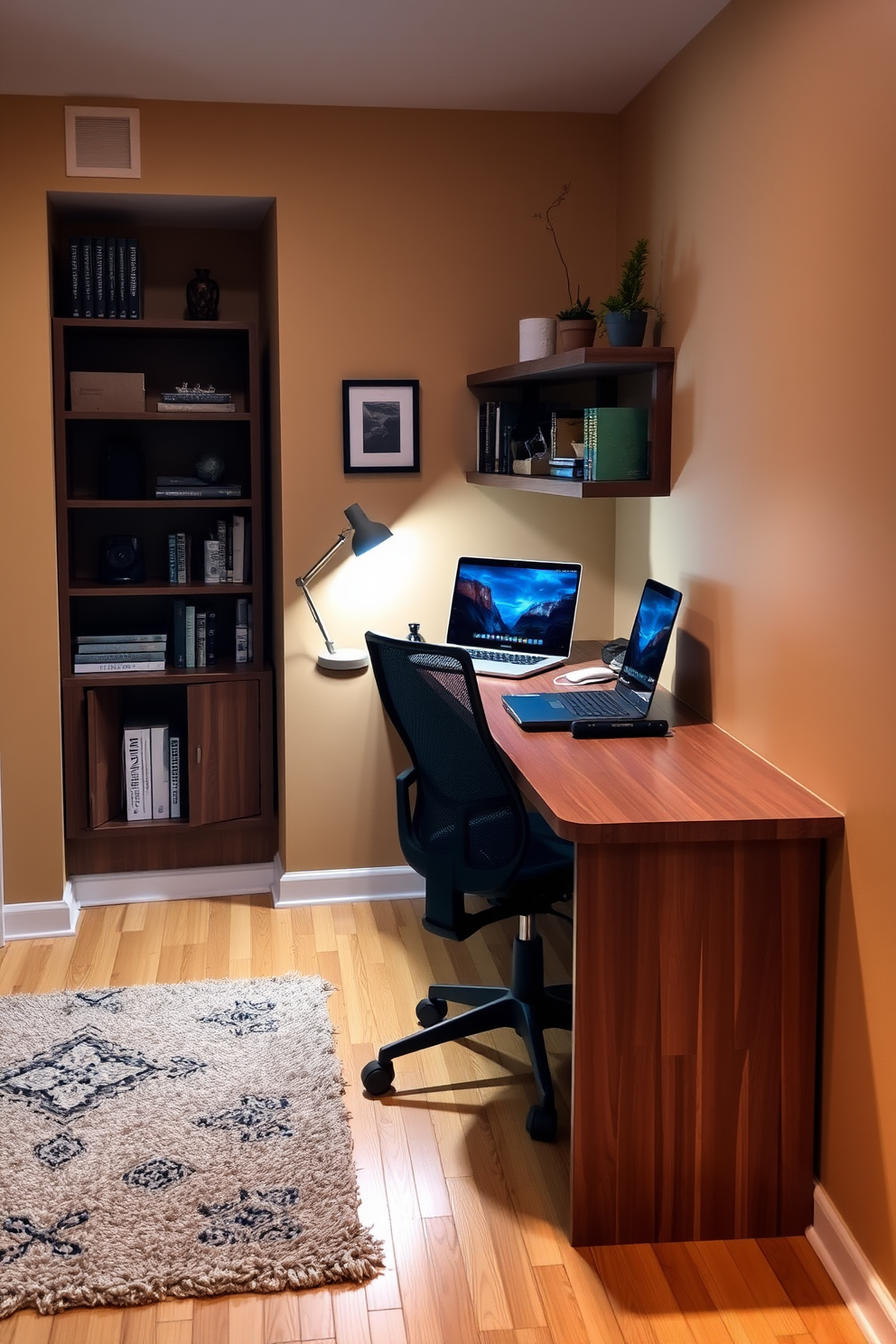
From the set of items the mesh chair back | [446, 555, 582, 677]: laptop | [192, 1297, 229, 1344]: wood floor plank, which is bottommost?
[192, 1297, 229, 1344]: wood floor plank

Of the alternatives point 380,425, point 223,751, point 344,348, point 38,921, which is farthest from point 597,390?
point 38,921

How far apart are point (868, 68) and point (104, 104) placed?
2251 mm

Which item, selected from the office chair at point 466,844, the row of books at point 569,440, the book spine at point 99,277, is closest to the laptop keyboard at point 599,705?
the office chair at point 466,844

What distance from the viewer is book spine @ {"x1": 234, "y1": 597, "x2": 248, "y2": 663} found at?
4.07m

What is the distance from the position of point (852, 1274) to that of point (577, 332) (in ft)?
7.74

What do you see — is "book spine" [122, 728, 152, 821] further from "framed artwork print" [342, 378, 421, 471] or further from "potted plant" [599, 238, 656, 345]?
"potted plant" [599, 238, 656, 345]

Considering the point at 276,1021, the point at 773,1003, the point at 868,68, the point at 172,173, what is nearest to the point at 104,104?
the point at 172,173

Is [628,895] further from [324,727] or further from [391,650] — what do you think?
[324,727]

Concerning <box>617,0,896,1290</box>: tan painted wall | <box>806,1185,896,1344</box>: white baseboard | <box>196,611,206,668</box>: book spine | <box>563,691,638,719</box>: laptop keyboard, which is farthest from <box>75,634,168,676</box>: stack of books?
<box>806,1185,896,1344</box>: white baseboard

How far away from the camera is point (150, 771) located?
403cm

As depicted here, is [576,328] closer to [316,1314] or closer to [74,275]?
[74,275]

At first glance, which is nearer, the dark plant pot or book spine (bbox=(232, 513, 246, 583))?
the dark plant pot

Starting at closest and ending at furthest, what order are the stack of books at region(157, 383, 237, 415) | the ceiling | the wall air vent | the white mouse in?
the ceiling, the white mouse, the wall air vent, the stack of books at region(157, 383, 237, 415)

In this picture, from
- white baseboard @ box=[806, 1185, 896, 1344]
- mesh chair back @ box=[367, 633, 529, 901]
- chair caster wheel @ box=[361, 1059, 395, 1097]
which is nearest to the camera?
white baseboard @ box=[806, 1185, 896, 1344]
